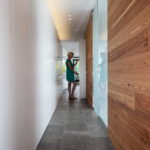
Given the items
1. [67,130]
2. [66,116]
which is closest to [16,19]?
[67,130]

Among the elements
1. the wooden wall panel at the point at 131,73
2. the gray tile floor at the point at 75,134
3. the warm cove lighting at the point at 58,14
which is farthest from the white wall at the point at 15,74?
the warm cove lighting at the point at 58,14

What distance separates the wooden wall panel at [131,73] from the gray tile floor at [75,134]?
15.3 inches

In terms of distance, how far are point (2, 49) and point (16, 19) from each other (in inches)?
17.3

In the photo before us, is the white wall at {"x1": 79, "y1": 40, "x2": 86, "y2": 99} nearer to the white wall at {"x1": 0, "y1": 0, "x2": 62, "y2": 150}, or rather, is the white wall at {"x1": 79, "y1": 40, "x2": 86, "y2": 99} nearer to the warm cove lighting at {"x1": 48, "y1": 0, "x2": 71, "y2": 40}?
the warm cove lighting at {"x1": 48, "y1": 0, "x2": 71, "y2": 40}

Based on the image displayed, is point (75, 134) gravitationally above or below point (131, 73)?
below

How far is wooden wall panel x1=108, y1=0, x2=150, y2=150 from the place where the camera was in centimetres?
128

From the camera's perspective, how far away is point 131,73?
1.58 meters

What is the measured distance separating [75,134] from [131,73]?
5.36 ft

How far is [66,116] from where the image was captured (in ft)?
12.8

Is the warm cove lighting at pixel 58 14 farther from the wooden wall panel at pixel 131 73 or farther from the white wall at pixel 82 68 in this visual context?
the wooden wall panel at pixel 131 73

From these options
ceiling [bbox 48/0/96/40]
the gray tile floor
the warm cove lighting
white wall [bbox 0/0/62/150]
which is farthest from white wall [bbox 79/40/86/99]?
white wall [bbox 0/0/62/150]

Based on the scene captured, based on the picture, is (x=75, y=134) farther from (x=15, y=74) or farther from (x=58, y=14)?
(x=58, y=14)

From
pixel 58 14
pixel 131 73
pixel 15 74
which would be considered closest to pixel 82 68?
pixel 58 14

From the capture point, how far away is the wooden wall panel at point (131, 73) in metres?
1.28
